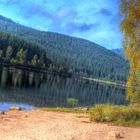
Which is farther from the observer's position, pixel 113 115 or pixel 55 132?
pixel 113 115

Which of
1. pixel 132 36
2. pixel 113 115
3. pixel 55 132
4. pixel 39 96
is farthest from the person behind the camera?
pixel 39 96

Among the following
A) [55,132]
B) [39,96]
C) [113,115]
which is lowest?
[55,132]

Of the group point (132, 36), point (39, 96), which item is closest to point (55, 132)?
point (132, 36)

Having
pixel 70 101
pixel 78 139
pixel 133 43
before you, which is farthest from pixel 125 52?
pixel 70 101

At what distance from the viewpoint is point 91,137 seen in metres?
24.5

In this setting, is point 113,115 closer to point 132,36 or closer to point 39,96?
point 132,36

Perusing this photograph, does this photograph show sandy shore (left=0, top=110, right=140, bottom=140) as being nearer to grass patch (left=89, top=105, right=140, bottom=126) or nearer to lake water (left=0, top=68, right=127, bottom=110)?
grass patch (left=89, top=105, right=140, bottom=126)

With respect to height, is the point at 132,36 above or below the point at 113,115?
above

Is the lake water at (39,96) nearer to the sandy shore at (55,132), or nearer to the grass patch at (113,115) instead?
the grass patch at (113,115)

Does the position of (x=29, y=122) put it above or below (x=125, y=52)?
below

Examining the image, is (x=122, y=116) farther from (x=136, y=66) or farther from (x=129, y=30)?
(x=129, y=30)

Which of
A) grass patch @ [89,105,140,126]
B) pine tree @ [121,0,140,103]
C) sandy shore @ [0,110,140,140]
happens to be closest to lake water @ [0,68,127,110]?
grass patch @ [89,105,140,126]

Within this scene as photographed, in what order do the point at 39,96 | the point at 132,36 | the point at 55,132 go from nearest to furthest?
the point at 55,132
the point at 132,36
the point at 39,96

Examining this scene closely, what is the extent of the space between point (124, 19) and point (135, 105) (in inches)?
326
